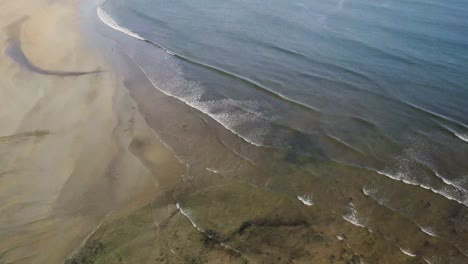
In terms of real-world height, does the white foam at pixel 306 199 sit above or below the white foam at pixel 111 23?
below

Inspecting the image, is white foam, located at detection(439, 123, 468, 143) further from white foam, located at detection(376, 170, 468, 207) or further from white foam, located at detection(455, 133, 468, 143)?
white foam, located at detection(376, 170, 468, 207)

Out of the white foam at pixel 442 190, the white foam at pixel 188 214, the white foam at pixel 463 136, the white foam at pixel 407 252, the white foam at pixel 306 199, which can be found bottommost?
the white foam at pixel 188 214

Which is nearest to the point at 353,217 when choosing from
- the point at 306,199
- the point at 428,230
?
the point at 306,199

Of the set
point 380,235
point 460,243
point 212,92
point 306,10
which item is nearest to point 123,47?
point 212,92

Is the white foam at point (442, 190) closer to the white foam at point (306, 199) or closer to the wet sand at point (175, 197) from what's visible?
the wet sand at point (175, 197)

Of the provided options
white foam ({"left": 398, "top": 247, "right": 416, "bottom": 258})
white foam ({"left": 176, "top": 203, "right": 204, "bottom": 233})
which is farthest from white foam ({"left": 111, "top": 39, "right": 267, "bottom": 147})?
white foam ({"left": 398, "top": 247, "right": 416, "bottom": 258})

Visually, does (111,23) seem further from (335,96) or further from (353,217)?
(353,217)

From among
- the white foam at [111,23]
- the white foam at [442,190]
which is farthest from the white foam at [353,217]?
the white foam at [111,23]
